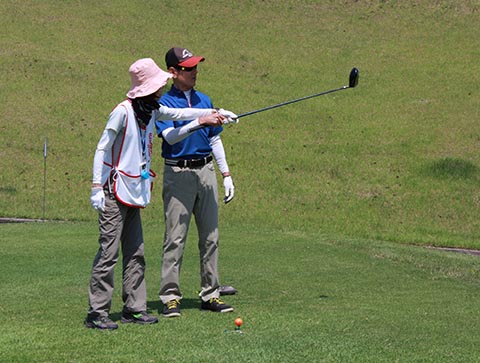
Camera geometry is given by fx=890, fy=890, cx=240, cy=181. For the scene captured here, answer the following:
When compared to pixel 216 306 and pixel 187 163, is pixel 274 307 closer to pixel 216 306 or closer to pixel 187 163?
pixel 216 306

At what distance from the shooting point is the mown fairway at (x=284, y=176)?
24.0ft

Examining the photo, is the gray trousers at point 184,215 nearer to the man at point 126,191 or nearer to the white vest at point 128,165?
the man at point 126,191

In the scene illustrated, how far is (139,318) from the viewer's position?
7688 mm

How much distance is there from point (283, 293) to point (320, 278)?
4.99ft

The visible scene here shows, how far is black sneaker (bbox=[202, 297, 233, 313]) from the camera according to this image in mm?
8336

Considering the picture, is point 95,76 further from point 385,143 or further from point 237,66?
point 385,143

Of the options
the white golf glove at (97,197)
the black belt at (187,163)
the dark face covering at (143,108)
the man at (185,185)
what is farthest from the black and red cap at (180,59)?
the white golf glove at (97,197)

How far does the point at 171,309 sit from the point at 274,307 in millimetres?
1078

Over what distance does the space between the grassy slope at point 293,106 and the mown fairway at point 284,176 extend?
0.35ft

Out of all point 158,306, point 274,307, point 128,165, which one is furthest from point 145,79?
point 274,307

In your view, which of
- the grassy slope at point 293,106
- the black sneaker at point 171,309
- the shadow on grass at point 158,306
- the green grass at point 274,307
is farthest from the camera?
the grassy slope at point 293,106

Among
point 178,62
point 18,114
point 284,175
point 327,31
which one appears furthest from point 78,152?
point 178,62

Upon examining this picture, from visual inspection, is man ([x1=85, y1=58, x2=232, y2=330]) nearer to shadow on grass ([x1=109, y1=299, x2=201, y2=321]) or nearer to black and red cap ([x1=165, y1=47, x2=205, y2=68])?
shadow on grass ([x1=109, y1=299, x2=201, y2=321])

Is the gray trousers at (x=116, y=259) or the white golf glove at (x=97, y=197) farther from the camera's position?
the gray trousers at (x=116, y=259)
